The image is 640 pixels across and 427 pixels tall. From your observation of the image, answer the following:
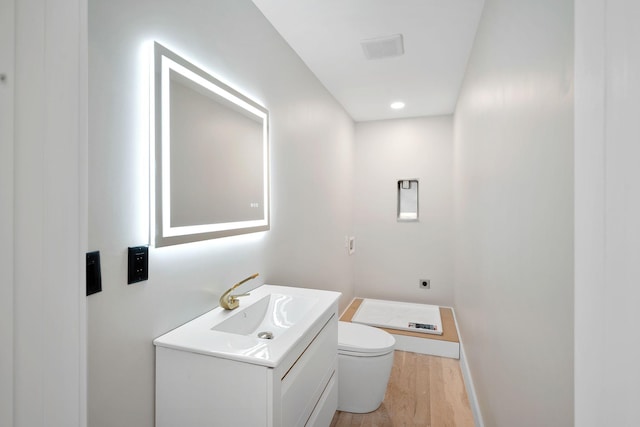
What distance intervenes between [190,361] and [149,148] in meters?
0.75

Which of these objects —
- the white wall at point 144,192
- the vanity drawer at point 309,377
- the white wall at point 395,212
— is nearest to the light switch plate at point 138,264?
the white wall at point 144,192

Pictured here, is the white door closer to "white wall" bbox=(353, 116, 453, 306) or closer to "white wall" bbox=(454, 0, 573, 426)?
"white wall" bbox=(454, 0, 573, 426)

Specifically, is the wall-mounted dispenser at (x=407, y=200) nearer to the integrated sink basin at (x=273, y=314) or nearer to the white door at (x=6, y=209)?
the integrated sink basin at (x=273, y=314)

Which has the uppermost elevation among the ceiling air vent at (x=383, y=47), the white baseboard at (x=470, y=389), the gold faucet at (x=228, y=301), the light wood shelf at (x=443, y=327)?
the ceiling air vent at (x=383, y=47)

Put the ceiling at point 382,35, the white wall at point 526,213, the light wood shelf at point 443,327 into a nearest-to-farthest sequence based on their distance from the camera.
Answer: the white wall at point 526,213
the ceiling at point 382,35
the light wood shelf at point 443,327

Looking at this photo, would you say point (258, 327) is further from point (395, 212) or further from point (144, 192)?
point (395, 212)

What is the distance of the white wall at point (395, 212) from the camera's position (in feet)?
12.1

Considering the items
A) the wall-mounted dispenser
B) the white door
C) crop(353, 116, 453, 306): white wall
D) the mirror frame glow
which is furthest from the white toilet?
the wall-mounted dispenser

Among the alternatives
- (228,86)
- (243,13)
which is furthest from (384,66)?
(228,86)

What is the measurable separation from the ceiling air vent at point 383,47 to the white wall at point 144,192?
0.57 m

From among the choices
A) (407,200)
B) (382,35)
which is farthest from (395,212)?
(382,35)

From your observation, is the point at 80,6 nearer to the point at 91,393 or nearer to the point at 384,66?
the point at 91,393

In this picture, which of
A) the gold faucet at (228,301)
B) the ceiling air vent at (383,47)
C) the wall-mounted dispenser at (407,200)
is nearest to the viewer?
the gold faucet at (228,301)

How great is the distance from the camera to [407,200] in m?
3.87
